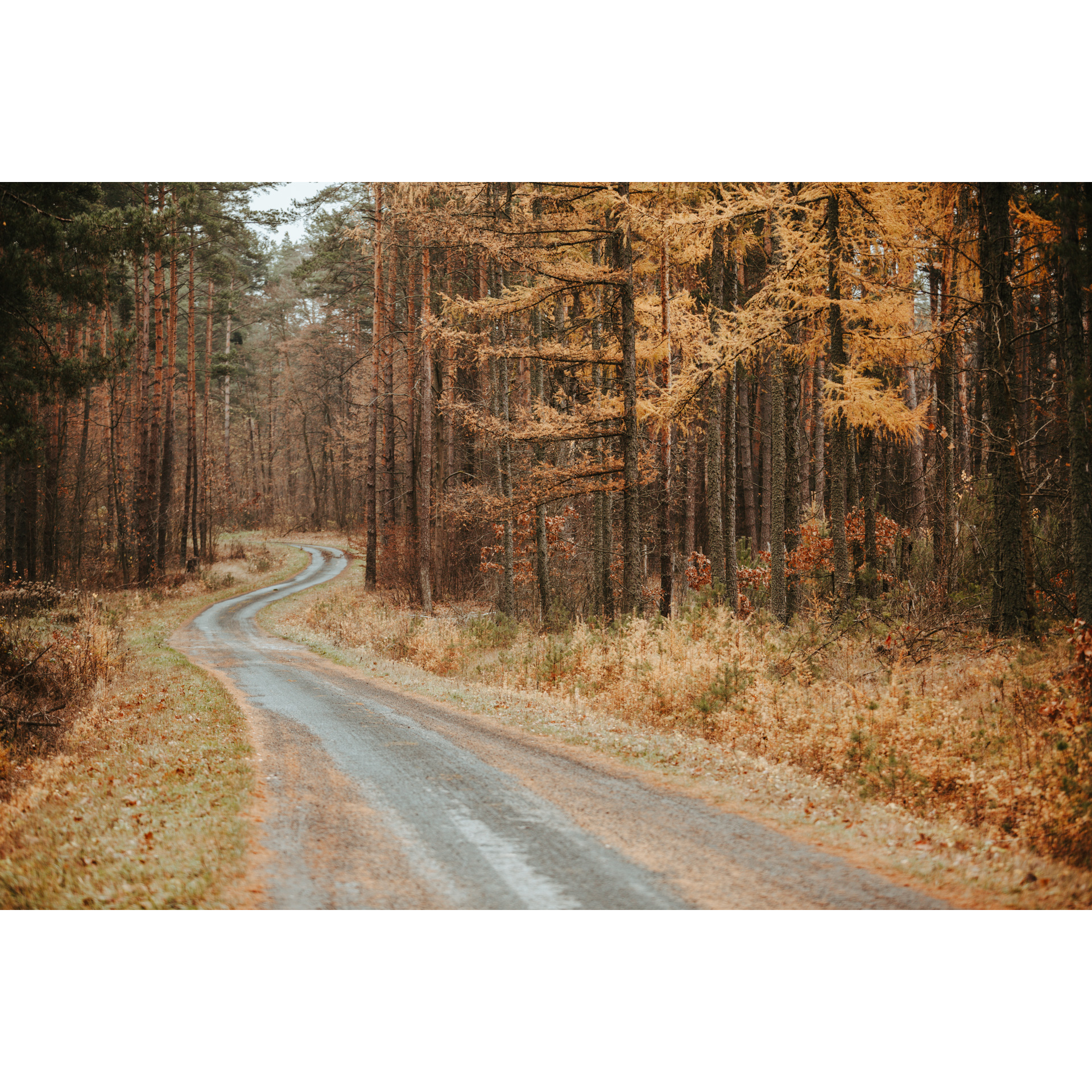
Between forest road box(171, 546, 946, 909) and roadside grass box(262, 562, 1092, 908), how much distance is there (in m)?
0.46

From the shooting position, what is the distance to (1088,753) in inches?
203

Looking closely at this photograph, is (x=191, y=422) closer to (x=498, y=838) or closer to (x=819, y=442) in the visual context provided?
(x=819, y=442)

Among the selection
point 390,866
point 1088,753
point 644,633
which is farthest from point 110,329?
point 1088,753

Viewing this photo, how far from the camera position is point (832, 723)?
7188 millimetres

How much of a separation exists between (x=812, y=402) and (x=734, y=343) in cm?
973

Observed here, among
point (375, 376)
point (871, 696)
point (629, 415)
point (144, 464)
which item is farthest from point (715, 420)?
point (144, 464)

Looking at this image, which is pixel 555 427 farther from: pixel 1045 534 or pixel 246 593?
pixel 246 593

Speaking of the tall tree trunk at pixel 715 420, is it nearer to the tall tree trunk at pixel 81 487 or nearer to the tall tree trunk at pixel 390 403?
the tall tree trunk at pixel 390 403

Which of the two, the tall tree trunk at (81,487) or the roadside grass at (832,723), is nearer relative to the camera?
the roadside grass at (832,723)

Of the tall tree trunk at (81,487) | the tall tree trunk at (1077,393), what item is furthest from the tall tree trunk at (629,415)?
the tall tree trunk at (81,487)

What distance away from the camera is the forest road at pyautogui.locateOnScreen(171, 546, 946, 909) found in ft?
14.4

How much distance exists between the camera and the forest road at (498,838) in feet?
14.4

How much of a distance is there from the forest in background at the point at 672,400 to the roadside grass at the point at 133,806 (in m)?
4.96

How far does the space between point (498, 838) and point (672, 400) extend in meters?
9.21
